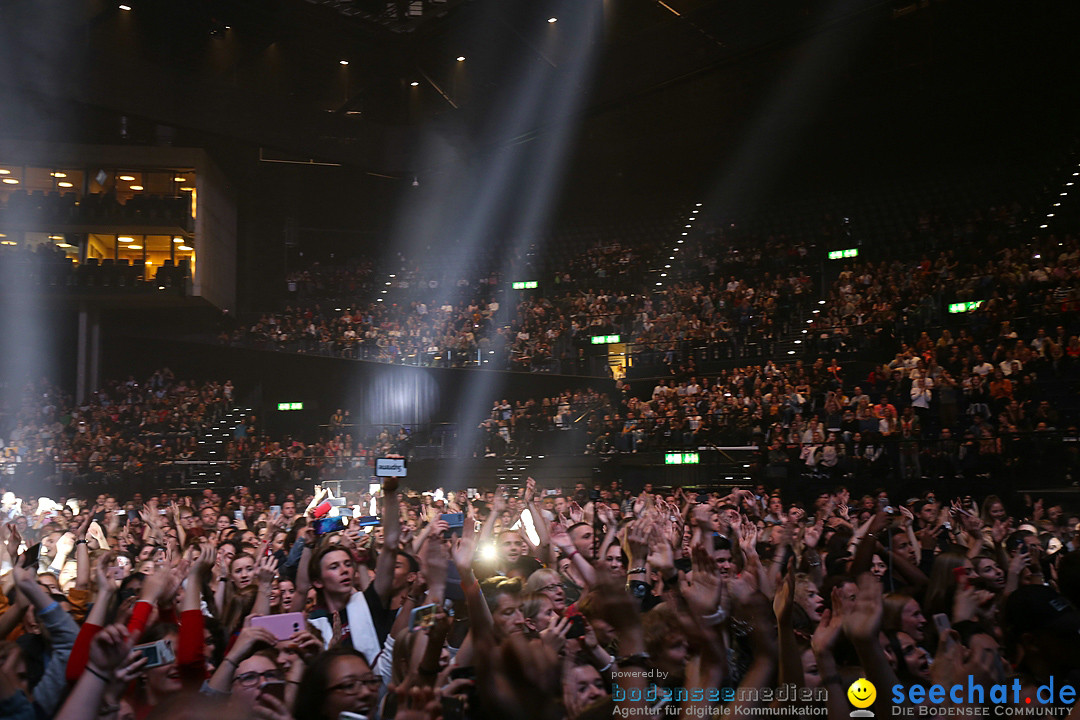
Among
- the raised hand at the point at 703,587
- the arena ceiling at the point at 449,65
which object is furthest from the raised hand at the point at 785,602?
the arena ceiling at the point at 449,65

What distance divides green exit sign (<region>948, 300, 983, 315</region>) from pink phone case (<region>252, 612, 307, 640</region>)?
58.3 ft

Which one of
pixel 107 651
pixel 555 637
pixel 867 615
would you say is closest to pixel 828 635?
pixel 867 615

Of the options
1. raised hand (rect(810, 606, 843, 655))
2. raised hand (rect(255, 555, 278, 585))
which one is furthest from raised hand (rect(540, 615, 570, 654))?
raised hand (rect(255, 555, 278, 585))

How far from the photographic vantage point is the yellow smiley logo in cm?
373

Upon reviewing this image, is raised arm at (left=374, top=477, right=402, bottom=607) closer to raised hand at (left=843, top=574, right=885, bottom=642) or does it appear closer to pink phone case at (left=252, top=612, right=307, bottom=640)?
pink phone case at (left=252, top=612, right=307, bottom=640)

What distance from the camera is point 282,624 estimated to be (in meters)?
3.98

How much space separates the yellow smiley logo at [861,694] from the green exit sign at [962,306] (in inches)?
659

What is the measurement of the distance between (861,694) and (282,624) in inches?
97.2

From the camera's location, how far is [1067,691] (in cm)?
354

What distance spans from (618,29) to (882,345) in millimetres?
14025

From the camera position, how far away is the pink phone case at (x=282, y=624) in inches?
154

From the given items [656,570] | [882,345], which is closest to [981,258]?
[882,345]

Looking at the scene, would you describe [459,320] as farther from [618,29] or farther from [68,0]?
[68,0]

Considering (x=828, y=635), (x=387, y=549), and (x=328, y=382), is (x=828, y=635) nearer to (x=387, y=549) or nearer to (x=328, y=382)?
(x=387, y=549)
